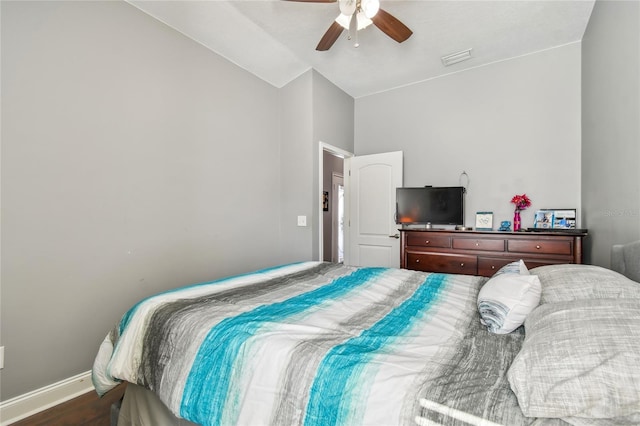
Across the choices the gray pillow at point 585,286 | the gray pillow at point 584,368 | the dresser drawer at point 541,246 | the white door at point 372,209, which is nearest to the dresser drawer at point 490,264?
the dresser drawer at point 541,246

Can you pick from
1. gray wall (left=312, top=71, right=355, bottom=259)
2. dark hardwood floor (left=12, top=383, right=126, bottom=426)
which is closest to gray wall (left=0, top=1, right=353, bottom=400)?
dark hardwood floor (left=12, top=383, right=126, bottom=426)

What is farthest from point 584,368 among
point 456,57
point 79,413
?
point 456,57

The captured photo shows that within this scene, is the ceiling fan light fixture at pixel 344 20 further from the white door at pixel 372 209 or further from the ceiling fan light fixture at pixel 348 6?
the white door at pixel 372 209

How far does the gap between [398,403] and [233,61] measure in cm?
326

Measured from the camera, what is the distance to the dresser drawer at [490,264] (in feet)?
9.05

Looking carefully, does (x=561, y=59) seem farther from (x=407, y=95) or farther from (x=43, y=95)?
(x=43, y=95)

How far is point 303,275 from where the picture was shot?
1840 millimetres

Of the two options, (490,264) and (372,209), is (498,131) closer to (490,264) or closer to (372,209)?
(490,264)

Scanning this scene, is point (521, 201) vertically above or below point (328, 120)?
below

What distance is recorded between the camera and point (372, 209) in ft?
12.6

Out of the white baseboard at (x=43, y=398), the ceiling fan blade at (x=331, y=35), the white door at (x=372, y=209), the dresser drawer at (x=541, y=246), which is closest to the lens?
the white baseboard at (x=43, y=398)

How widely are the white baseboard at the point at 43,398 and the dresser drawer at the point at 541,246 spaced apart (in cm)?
359

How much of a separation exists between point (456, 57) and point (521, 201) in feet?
5.68

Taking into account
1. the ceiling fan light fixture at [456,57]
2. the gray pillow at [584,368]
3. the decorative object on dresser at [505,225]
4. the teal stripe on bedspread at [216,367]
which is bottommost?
the teal stripe on bedspread at [216,367]
